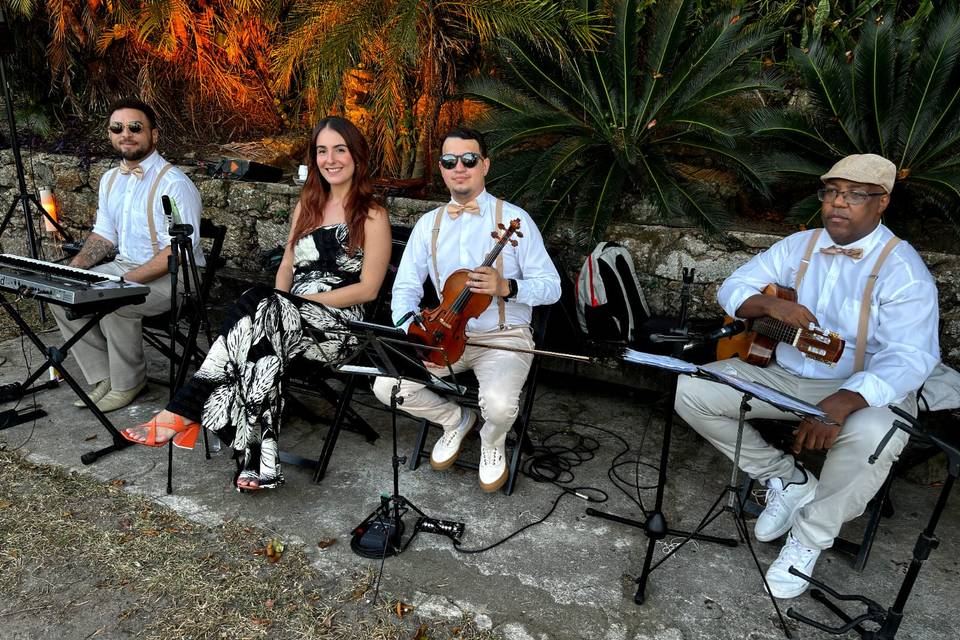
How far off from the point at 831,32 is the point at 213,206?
5045mm

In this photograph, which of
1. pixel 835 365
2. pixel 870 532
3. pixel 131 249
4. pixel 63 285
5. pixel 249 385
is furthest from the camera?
pixel 131 249

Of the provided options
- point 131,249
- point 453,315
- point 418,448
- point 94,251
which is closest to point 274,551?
point 418,448

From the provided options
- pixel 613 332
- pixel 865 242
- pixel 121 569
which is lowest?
pixel 121 569

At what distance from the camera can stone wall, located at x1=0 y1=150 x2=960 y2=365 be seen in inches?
165

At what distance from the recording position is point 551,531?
3.15 metres

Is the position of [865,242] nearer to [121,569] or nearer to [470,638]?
[470,638]

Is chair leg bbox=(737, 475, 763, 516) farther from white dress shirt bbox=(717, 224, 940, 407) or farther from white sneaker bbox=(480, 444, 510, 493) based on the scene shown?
white sneaker bbox=(480, 444, 510, 493)

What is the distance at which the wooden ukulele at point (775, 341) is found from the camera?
2949mm

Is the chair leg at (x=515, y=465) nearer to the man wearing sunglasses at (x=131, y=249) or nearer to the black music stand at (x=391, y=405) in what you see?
the black music stand at (x=391, y=405)

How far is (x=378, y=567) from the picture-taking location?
9.42 ft

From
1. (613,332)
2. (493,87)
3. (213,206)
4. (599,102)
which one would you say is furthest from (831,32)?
(213,206)

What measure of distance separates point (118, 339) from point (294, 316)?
4.77ft

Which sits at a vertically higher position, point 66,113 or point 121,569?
point 66,113

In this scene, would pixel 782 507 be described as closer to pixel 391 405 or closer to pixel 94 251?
pixel 391 405
